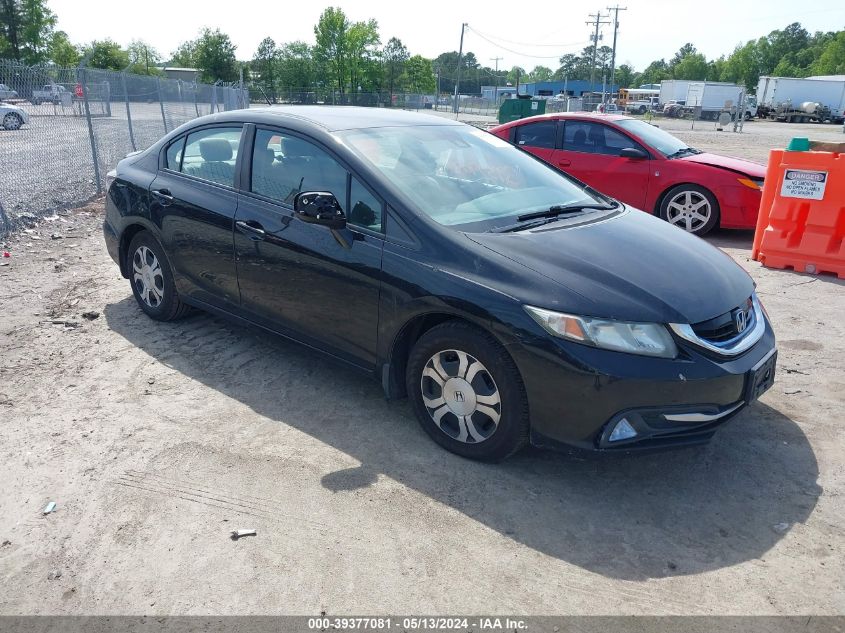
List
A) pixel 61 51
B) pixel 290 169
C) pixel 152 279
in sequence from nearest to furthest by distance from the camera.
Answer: pixel 290 169 < pixel 152 279 < pixel 61 51

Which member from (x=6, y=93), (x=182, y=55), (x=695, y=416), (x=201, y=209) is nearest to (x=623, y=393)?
(x=695, y=416)

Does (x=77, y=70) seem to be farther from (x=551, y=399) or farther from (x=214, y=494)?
(x=551, y=399)

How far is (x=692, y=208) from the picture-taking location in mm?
8648

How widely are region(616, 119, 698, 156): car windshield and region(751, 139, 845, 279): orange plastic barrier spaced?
175cm

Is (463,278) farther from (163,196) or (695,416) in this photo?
(163,196)

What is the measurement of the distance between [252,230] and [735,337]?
111 inches

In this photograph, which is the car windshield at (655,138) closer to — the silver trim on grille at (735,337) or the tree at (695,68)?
the silver trim on grille at (735,337)

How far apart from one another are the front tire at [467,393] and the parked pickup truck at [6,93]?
798 cm

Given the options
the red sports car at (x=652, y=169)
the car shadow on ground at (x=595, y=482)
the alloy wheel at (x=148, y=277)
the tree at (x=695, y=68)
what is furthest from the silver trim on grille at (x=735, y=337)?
the tree at (x=695, y=68)

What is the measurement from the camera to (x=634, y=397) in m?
3.00

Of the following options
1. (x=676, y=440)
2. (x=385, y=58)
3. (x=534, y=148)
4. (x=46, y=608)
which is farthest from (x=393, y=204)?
(x=385, y=58)

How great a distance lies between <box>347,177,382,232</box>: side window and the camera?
146 inches

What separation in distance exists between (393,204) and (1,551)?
238cm

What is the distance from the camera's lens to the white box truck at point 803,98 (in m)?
54.9
